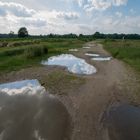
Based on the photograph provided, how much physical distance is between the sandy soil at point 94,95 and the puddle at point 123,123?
0.39 m

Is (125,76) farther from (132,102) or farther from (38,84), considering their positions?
(38,84)

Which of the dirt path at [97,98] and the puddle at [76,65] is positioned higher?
the dirt path at [97,98]

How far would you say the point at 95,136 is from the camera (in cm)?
861

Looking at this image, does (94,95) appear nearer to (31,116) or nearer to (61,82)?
(61,82)

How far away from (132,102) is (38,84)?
24.2 ft

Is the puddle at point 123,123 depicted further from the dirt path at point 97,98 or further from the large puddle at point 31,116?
the large puddle at point 31,116

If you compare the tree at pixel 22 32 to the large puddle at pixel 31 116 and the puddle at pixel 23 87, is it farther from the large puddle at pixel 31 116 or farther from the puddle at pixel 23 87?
the large puddle at pixel 31 116

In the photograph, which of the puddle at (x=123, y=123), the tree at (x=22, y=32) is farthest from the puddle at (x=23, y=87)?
the tree at (x=22, y=32)

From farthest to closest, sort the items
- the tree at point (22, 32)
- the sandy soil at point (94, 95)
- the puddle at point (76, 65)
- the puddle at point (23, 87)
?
the tree at point (22, 32), the puddle at point (76, 65), the puddle at point (23, 87), the sandy soil at point (94, 95)

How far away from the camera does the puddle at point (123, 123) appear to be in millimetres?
8586

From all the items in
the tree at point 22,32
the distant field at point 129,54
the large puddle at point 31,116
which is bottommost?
the tree at point 22,32

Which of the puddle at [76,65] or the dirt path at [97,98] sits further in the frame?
the puddle at [76,65]

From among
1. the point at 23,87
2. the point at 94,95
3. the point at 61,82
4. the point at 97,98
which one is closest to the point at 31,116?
the point at 97,98

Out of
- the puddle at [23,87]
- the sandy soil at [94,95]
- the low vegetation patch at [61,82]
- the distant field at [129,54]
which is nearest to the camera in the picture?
the sandy soil at [94,95]
